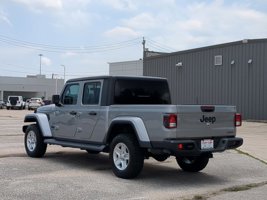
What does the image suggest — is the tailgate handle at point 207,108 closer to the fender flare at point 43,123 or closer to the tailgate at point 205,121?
the tailgate at point 205,121

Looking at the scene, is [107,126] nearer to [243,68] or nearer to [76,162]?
[76,162]

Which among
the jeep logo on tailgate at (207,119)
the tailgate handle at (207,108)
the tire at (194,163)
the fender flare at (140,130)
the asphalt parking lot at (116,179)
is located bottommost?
the asphalt parking lot at (116,179)

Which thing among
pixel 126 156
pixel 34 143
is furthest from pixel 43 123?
pixel 126 156

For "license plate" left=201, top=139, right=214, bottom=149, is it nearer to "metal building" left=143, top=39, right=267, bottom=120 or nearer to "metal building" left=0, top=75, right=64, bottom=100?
"metal building" left=143, top=39, right=267, bottom=120

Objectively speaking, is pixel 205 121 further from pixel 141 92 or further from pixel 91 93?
pixel 91 93

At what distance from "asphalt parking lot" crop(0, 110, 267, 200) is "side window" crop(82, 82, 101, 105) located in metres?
1.43

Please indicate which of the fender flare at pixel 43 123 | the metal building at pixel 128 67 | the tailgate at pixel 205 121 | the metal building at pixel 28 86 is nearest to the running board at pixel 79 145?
the fender flare at pixel 43 123

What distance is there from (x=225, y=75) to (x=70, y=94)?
73.7 feet

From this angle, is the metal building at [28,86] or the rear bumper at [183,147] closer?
the rear bumper at [183,147]

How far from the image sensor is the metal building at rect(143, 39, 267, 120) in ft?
98.6

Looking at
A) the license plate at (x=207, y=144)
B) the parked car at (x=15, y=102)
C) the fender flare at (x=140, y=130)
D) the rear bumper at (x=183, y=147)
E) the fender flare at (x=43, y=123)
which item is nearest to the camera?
the rear bumper at (x=183, y=147)

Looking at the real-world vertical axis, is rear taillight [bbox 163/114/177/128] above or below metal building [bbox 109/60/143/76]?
below

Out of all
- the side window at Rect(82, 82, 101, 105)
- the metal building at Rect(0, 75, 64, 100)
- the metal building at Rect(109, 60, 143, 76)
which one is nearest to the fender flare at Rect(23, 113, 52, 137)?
the side window at Rect(82, 82, 101, 105)

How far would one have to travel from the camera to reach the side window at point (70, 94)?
11.0 metres
